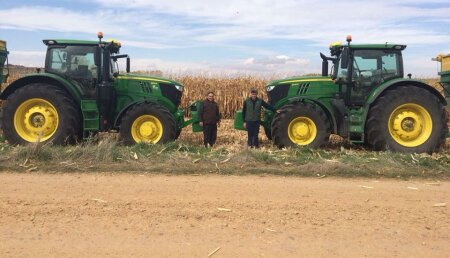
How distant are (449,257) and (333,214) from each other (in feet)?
4.45

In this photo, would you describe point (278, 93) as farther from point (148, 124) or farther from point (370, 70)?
point (148, 124)

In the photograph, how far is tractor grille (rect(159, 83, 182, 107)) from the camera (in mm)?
10781

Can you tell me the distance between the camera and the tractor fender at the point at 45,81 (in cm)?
983

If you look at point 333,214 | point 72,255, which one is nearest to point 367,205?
point 333,214

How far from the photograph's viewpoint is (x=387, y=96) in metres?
9.69

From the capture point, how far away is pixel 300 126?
32.6 ft

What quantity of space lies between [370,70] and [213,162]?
14.9 feet

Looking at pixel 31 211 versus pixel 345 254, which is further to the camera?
pixel 31 211

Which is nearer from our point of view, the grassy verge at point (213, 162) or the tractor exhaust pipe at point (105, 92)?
the grassy verge at point (213, 162)

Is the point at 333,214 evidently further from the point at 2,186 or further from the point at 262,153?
the point at 2,186

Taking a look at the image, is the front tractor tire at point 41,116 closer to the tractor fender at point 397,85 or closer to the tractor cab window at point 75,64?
the tractor cab window at point 75,64

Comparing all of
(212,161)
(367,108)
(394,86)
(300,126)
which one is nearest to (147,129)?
(212,161)

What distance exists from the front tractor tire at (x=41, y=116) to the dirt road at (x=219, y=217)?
2906mm

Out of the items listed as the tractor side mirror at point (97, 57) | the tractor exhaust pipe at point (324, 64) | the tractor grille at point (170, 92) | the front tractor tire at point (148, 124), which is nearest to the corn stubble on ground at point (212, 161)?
the front tractor tire at point (148, 124)
